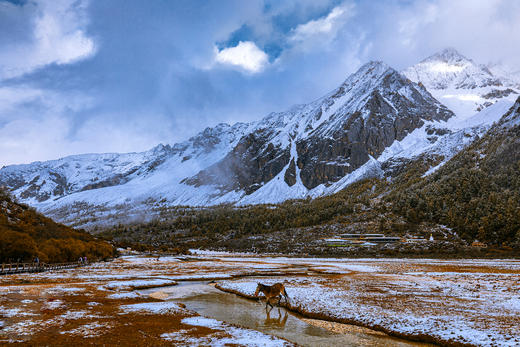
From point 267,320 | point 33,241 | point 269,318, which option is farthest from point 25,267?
point 267,320

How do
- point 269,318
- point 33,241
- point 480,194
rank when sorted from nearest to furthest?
point 269,318, point 33,241, point 480,194

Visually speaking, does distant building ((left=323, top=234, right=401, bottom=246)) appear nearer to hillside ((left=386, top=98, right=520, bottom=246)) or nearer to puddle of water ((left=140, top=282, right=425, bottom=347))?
hillside ((left=386, top=98, right=520, bottom=246))

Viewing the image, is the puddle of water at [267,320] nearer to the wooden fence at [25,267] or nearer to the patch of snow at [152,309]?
the patch of snow at [152,309]

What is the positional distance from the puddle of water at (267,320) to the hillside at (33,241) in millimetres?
38784

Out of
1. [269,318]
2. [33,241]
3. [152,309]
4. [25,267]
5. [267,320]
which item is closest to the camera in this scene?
[267,320]

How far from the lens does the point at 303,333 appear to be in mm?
15859

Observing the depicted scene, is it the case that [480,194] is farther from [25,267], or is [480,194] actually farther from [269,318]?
[25,267]

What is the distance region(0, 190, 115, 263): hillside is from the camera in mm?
53188

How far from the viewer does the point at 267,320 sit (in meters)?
18.5

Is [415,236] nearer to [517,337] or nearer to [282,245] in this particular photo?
[282,245]

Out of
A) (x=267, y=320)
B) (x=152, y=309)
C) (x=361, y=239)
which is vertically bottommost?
(x=361, y=239)

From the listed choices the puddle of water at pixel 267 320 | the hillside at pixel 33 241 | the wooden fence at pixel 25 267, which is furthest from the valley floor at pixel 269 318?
the hillside at pixel 33 241

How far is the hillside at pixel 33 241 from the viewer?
53.2 metres

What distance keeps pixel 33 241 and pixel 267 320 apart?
55.2 meters
